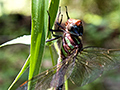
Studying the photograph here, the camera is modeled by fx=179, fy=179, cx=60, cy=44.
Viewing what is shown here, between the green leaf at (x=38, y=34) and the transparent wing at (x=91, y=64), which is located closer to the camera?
the green leaf at (x=38, y=34)

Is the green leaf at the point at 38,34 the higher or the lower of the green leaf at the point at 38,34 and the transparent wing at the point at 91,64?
the higher

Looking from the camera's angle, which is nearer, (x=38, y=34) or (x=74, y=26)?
(x=38, y=34)

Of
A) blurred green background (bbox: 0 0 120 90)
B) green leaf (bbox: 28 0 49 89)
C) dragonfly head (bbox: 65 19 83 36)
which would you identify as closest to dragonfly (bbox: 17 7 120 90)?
dragonfly head (bbox: 65 19 83 36)

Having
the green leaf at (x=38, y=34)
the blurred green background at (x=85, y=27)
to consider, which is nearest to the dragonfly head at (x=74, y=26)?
the green leaf at (x=38, y=34)

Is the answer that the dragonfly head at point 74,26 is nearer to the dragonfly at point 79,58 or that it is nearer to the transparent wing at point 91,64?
the dragonfly at point 79,58

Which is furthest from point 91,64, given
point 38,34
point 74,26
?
point 38,34

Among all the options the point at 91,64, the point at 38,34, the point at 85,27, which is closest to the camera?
the point at 38,34

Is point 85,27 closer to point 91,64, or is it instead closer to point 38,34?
point 91,64
